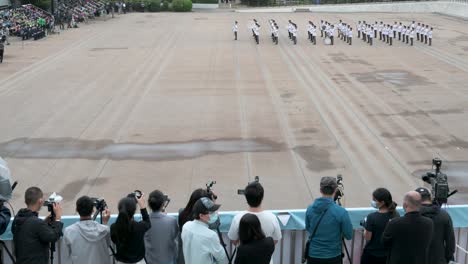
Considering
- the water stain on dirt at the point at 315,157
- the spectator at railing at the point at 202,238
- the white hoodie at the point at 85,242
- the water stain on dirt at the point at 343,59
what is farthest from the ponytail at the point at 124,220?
the water stain on dirt at the point at 343,59

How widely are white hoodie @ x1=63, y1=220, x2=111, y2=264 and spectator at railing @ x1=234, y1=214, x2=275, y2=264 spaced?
1.31 m

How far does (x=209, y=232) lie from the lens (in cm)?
493

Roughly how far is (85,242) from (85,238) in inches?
1.4

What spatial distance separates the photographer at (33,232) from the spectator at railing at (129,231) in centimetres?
50

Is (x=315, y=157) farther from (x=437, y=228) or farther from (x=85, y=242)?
(x=85, y=242)

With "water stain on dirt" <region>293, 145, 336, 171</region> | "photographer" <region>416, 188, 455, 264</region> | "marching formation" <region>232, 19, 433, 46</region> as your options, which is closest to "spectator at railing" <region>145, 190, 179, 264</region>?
"photographer" <region>416, 188, 455, 264</region>

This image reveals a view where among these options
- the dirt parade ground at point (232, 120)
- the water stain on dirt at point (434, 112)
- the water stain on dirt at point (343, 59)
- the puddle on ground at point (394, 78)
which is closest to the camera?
the dirt parade ground at point (232, 120)

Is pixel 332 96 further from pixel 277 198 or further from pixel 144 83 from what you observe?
pixel 277 198

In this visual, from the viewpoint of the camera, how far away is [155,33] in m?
34.9

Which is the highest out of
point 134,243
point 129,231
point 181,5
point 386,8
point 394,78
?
point 386,8

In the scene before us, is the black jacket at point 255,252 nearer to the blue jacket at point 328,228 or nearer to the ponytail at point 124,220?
the blue jacket at point 328,228

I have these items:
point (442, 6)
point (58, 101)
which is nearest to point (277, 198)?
point (58, 101)

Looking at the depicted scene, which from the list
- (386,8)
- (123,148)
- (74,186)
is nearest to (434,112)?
(123,148)

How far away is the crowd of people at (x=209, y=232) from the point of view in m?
4.98
